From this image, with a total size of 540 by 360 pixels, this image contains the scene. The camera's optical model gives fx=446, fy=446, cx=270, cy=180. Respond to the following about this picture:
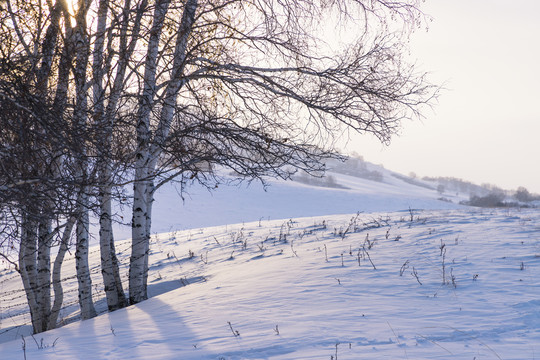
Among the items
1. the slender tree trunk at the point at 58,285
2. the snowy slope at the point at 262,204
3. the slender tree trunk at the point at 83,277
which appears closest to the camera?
the slender tree trunk at the point at 83,277

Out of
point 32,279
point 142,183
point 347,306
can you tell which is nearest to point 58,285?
point 32,279

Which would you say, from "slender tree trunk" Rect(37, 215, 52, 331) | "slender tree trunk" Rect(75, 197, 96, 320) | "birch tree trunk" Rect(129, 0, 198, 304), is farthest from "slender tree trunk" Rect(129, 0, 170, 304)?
"slender tree trunk" Rect(37, 215, 52, 331)

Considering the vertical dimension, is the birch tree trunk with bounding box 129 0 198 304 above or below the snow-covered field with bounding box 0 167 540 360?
above

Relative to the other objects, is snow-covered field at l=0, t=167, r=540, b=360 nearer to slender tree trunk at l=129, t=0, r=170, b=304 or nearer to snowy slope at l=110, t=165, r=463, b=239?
slender tree trunk at l=129, t=0, r=170, b=304

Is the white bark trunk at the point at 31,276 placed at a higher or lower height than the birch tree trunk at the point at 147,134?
lower

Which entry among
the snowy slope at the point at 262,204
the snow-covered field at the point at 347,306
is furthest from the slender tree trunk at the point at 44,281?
the snowy slope at the point at 262,204

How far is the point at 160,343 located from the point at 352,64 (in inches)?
199

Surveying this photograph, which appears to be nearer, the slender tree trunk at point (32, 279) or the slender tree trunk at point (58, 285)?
the slender tree trunk at point (32, 279)

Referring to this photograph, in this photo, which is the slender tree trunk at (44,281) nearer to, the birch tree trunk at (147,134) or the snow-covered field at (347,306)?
the snow-covered field at (347,306)

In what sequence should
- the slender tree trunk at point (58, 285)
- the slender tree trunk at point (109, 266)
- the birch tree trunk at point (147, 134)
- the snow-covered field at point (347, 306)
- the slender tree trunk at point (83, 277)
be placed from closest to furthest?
the snow-covered field at point (347, 306), the birch tree trunk at point (147, 134), the slender tree trunk at point (83, 277), the slender tree trunk at point (109, 266), the slender tree trunk at point (58, 285)

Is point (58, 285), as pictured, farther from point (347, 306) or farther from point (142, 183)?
point (347, 306)

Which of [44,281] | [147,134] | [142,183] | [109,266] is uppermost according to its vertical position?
[147,134]

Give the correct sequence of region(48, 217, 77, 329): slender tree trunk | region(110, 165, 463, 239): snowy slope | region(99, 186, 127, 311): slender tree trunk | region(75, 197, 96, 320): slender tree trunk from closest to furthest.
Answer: region(75, 197, 96, 320): slender tree trunk
region(99, 186, 127, 311): slender tree trunk
region(48, 217, 77, 329): slender tree trunk
region(110, 165, 463, 239): snowy slope

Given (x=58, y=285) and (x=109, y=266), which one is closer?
(x=109, y=266)
